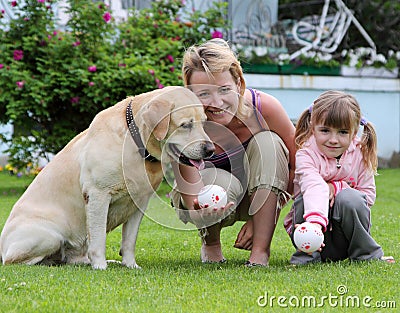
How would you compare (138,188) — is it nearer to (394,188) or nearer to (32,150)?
(32,150)

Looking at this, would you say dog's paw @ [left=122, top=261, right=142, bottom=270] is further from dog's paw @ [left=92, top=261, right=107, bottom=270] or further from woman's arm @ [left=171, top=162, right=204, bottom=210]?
woman's arm @ [left=171, top=162, right=204, bottom=210]

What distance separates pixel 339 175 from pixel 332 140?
0.24m

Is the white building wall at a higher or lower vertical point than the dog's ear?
lower

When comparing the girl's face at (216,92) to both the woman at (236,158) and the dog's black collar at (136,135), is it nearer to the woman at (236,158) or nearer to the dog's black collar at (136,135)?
the woman at (236,158)

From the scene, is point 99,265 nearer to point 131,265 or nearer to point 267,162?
point 131,265

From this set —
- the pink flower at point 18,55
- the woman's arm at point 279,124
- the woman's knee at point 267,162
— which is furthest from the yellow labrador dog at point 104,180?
the pink flower at point 18,55

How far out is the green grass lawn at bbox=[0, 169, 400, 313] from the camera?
3.09 metres

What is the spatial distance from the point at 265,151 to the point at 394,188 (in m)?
6.04

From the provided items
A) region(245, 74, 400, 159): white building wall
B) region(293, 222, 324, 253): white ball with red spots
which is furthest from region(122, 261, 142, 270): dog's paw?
region(245, 74, 400, 159): white building wall

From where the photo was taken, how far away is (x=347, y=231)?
13.5ft

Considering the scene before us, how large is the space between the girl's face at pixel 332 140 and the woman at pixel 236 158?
31 centimetres

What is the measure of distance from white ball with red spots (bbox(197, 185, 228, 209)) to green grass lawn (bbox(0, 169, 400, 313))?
272mm

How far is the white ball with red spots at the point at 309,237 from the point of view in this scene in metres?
3.69

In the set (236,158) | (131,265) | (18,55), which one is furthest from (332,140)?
(18,55)
